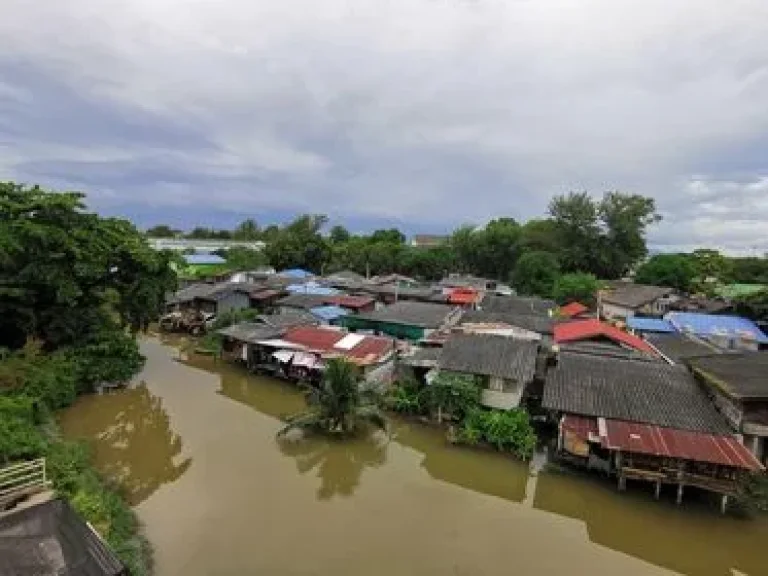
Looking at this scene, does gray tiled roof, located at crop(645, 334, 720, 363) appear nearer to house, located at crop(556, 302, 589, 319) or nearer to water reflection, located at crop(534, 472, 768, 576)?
house, located at crop(556, 302, 589, 319)

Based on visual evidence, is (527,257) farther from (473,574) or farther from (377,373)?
(473,574)

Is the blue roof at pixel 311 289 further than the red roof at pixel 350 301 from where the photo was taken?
Yes

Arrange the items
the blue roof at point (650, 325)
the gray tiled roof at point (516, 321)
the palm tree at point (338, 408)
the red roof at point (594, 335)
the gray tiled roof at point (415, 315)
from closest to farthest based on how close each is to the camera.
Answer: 1. the palm tree at point (338, 408)
2. the red roof at point (594, 335)
3. the gray tiled roof at point (516, 321)
4. the gray tiled roof at point (415, 315)
5. the blue roof at point (650, 325)

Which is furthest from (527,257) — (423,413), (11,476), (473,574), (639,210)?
(11,476)

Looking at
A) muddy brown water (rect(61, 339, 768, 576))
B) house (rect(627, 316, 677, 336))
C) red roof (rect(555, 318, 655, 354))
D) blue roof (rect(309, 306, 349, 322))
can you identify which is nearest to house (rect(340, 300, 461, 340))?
blue roof (rect(309, 306, 349, 322))

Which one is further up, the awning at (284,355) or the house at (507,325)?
the house at (507,325)

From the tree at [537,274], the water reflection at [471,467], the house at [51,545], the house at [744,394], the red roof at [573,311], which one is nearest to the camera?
the house at [51,545]

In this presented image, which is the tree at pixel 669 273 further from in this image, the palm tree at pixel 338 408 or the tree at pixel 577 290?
the palm tree at pixel 338 408

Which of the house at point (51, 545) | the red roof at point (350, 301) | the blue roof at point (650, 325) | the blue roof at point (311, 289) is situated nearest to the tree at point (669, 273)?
the blue roof at point (650, 325)
